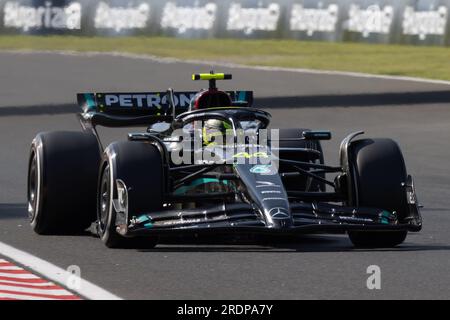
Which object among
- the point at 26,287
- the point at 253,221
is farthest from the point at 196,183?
the point at 26,287

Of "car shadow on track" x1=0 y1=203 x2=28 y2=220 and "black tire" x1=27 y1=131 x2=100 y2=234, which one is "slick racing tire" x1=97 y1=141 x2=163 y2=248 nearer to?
"black tire" x1=27 y1=131 x2=100 y2=234

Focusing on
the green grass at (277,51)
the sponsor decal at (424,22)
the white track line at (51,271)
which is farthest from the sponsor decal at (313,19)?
the white track line at (51,271)

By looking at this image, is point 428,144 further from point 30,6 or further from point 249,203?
point 30,6

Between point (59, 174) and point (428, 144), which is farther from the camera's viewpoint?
point (428, 144)

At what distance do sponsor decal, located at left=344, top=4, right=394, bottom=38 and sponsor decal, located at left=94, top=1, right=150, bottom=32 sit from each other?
5.30m

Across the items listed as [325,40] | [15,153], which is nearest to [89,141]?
[15,153]

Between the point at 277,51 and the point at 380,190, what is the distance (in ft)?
106

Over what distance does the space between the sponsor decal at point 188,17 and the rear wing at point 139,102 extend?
25459mm

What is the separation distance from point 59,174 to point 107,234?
100 cm

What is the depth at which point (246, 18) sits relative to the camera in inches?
1572

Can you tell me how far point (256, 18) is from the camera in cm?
3997

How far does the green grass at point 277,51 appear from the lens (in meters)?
38.2

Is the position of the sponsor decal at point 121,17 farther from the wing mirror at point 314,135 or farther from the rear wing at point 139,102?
the wing mirror at point 314,135

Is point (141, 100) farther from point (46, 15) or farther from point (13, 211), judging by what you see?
point (46, 15)
